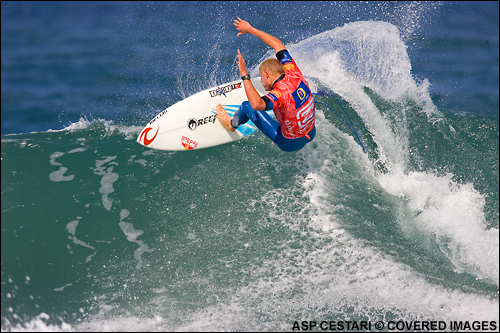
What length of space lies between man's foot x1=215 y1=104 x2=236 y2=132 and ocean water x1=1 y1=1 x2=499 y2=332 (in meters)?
0.27

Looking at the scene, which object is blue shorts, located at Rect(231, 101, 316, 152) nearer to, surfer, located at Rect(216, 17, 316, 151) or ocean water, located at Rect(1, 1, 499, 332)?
surfer, located at Rect(216, 17, 316, 151)

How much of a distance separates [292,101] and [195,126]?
1.92 meters

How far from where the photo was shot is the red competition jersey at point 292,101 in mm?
5038

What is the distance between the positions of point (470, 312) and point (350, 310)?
4.77 ft

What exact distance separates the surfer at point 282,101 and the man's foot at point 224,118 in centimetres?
53

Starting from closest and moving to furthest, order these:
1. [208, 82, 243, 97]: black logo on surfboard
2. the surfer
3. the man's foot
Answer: the surfer < the man's foot < [208, 82, 243, 97]: black logo on surfboard

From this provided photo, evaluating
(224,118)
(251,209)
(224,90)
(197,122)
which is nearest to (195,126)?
(197,122)

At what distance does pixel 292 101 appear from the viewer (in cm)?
509

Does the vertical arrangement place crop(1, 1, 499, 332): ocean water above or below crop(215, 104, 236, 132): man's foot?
below

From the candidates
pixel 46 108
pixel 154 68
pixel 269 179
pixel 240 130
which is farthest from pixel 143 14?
pixel 269 179

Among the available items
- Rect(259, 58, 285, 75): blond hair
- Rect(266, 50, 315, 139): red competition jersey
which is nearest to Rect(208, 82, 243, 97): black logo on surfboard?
Rect(266, 50, 315, 139): red competition jersey

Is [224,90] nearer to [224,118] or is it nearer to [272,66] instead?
[224,118]

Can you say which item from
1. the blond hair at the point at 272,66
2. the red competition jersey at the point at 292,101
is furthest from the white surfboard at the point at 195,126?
the blond hair at the point at 272,66

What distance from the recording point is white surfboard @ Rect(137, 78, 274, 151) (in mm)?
6457
